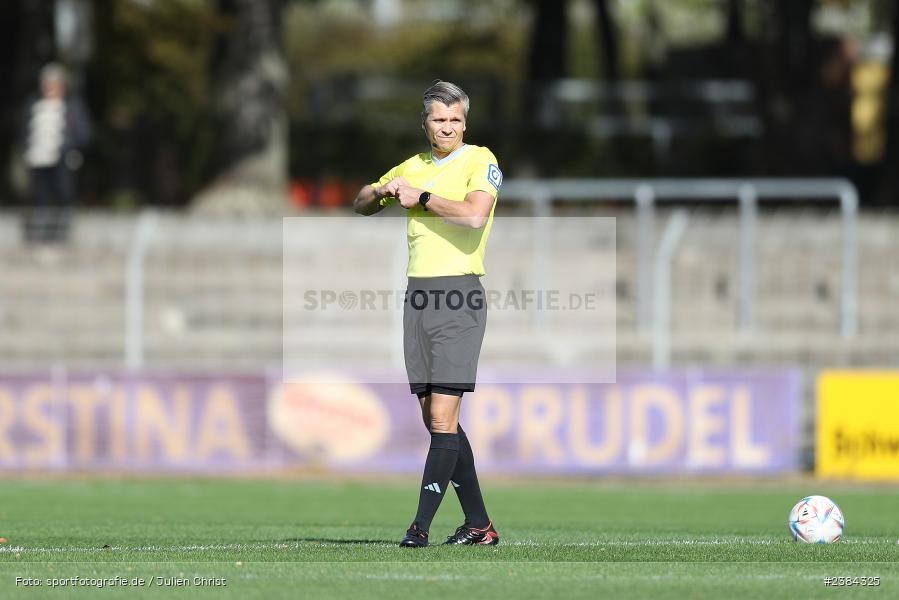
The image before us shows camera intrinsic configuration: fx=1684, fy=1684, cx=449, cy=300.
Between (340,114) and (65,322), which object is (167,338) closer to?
(65,322)

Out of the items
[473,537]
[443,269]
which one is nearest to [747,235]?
[473,537]

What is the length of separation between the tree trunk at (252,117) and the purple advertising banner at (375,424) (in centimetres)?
616

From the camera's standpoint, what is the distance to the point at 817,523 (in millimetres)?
9602

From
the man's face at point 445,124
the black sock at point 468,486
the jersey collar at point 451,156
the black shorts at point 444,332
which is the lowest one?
the black sock at point 468,486

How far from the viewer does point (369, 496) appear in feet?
50.8

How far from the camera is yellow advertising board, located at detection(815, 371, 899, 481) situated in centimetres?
1795

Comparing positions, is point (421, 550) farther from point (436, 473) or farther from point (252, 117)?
point (252, 117)

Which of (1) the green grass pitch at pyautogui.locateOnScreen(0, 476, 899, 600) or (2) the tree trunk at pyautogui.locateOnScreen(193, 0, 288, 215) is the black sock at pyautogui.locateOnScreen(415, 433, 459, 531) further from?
(2) the tree trunk at pyautogui.locateOnScreen(193, 0, 288, 215)

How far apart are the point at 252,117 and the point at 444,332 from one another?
15.8m

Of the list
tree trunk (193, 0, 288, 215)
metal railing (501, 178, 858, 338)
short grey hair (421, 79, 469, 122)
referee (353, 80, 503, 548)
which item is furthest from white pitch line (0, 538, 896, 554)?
tree trunk (193, 0, 288, 215)

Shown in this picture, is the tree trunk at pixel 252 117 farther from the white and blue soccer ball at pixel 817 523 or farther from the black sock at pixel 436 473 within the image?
the black sock at pixel 436 473

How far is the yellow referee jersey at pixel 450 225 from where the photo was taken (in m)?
8.83

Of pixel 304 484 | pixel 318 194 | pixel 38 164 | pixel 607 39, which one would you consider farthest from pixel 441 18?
pixel 304 484

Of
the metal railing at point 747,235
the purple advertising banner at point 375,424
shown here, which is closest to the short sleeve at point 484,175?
the purple advertising banner at point 375,424
